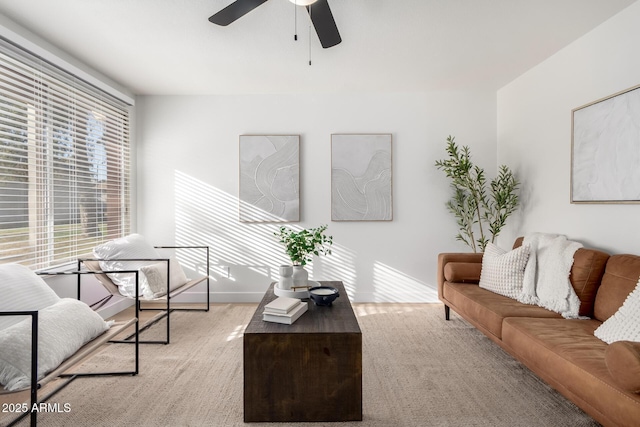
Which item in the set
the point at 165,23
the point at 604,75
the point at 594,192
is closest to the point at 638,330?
the point at 594,192

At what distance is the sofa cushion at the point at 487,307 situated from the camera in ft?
8.81

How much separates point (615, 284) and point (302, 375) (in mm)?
2085

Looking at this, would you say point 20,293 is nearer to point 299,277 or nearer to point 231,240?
point 299,277

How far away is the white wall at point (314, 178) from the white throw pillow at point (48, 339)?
2398 millimetres

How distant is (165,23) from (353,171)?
8.21ft

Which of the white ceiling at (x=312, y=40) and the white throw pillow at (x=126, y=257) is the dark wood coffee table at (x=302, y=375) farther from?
the white ceiling at (x=312, y=40)

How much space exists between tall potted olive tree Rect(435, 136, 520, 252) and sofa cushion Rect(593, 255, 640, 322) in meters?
1.52

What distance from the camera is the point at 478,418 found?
2111mm

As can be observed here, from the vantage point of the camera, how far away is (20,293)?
2.17 meters

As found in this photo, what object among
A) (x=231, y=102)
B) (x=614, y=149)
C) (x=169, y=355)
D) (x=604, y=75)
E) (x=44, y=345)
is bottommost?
(x=169, y=355)

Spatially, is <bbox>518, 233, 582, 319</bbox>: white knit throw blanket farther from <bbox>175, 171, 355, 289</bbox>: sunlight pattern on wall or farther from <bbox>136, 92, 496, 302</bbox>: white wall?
<bbox>175, 171, 355, 289</bbox>: sunlight pattern on wall

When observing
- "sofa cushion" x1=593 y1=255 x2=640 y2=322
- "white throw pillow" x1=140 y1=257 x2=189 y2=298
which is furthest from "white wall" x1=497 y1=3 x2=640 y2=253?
"white throw pillow" x1=140 y1=257 x2=189 y2=298

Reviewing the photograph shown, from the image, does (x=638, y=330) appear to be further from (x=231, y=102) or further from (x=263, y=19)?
(x=231, y=102)

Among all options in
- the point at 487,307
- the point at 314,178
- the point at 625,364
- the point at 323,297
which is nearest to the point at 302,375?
the point at 323,297
